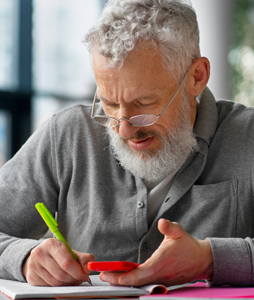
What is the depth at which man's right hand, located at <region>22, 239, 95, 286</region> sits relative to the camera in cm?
98

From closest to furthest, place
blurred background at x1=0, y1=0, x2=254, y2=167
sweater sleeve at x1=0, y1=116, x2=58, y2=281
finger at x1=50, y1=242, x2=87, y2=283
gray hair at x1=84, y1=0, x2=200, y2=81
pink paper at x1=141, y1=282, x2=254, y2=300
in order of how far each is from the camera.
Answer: pink paper at x1=141, y1=282, x2=254, y2=300, finger at x1=50, y1=242, x2=87, y2=283, gray hair at x1=84, y1=0, x2=200, y2=81, sweater sleeve at x1=0, y1=116, x2=58, y2=281, blurred background at x1=0, y1=0, x2=254, y2=167

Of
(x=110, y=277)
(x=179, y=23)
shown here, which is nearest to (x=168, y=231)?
(x=110, y=277)

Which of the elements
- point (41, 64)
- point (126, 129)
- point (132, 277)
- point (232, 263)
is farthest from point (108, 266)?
point (41, 64)

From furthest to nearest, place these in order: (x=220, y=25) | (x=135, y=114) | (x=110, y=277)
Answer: (x=220, y=25) → (x=135, y=114) → (x=110, y=277)

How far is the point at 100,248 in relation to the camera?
1404mm

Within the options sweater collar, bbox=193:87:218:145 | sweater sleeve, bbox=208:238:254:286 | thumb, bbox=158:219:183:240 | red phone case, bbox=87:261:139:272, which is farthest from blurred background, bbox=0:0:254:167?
red phone case, bbox=87:261:139:272

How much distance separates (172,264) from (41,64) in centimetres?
390

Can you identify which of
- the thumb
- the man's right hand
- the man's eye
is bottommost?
the man's right hand

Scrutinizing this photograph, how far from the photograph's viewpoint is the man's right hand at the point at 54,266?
98 centimetres

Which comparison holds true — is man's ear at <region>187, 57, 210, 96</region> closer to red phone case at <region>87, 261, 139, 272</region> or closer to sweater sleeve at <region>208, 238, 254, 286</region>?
sweater sleeve at <region>208, 238, 254, 286</region>

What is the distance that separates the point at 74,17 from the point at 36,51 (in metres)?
0.63

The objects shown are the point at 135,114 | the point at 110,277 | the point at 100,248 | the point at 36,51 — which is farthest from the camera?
the point at 36,51

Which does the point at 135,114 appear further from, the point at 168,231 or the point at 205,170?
the point at 168,231

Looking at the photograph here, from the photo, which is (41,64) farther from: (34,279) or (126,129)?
(34,279)
